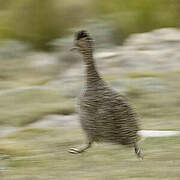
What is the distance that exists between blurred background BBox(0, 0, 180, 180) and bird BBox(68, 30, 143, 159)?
27 centimetres

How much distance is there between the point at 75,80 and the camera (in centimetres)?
1344

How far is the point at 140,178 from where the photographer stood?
647cm

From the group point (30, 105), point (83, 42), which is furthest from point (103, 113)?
point (30, 105)

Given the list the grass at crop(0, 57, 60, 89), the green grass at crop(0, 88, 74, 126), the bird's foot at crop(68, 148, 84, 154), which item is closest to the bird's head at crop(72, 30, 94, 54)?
the bird's foot at crop(68, 148, 84, 154)

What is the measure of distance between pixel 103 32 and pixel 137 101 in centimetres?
493

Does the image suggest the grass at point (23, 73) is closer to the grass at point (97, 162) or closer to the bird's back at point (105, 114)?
the grass at point (97, 162)

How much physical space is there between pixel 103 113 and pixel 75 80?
632 centimetres

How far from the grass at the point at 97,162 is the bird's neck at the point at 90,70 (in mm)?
828

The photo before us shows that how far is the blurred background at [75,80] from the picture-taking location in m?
7.38

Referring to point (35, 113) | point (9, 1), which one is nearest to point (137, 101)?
point (35, 113)

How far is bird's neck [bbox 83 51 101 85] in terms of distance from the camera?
288 inches

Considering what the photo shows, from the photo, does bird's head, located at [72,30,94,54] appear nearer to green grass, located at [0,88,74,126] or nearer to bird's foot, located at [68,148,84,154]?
bird's foot, located at [68,148,84,154]


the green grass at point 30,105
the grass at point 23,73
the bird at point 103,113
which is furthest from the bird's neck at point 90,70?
the grass at point 23,73

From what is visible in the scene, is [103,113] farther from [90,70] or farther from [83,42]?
[83,42]
